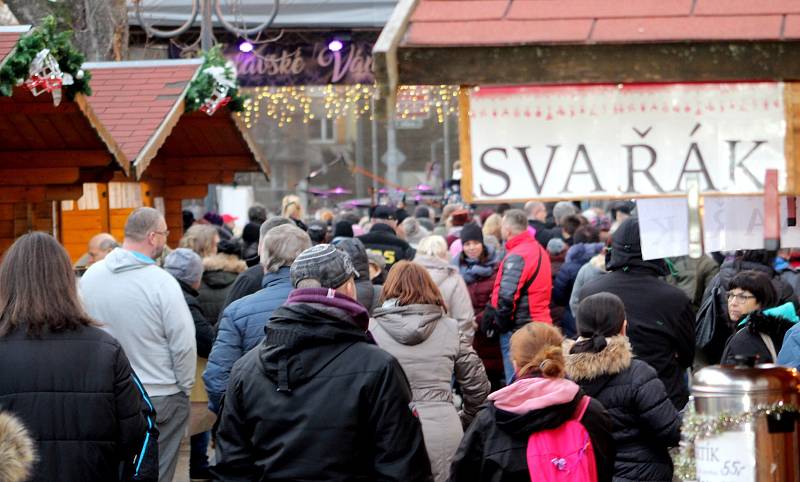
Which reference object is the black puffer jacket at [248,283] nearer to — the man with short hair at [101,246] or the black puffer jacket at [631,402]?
the man with short hair at [101,246]

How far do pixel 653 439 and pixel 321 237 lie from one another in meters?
5.49

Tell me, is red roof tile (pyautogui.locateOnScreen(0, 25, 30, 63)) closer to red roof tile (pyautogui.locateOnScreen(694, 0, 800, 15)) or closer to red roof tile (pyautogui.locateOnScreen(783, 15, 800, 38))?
red roof tile (pyautogui.locateOnScreen(694, 0, 800, 15))

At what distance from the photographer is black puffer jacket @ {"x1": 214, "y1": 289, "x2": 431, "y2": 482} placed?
4.63 meters

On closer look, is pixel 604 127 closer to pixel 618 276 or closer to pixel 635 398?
pixel 635 398

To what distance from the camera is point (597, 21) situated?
3707 millimetres

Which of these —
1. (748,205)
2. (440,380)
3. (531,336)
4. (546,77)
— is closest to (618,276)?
(440,380)

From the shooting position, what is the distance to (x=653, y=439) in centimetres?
594

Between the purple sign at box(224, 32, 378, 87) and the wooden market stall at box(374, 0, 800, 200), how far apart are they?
18.7 meters

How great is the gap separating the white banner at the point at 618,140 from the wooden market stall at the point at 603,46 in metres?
0.12

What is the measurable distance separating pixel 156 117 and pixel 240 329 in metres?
6.45

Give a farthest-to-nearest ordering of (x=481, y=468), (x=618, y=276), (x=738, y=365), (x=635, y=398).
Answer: (x=618, y=276) → (x=635, y=398) → (x=481, y=468) → (x=738, y=365)

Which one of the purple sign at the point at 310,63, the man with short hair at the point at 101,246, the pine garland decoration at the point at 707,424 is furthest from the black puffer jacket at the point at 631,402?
the purple sign at the point at 310,63

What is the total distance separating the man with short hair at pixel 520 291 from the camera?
35.2ft

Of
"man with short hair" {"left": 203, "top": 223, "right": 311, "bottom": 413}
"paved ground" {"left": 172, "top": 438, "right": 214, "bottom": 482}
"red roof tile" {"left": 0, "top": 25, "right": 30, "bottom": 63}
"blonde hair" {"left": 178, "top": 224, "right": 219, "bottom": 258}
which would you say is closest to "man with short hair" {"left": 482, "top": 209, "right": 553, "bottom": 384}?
"blonde hair" {"left": 178, "top": 224, "right": 219, "bottom": 258}
